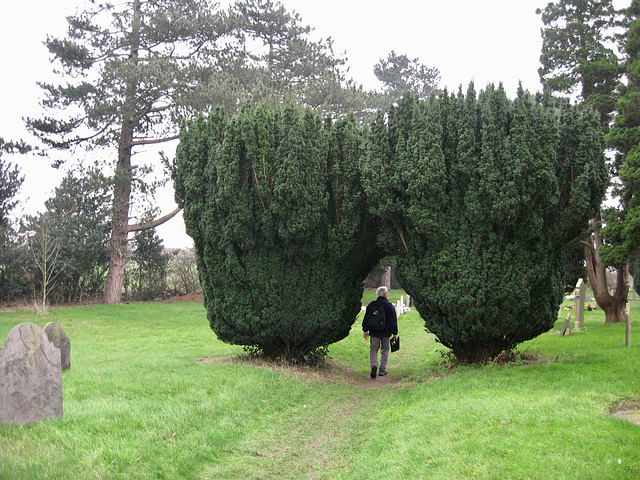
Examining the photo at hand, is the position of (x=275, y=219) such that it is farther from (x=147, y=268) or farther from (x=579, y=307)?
(x=147, y=268)

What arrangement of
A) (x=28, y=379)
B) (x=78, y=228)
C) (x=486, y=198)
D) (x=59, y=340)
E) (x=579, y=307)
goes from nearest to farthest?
(x=28, y=379) < (x=486, y=198) < (x=59, y=340) < (x=579, y=307) < (x=78, y=228)

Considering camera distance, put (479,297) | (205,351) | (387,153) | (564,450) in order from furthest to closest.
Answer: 1. (205,351)
2. (387,153)
3. (479,297)
4. (564,450)

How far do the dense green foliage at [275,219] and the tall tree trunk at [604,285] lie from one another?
1215 cm

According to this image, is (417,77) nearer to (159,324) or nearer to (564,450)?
(159,324)

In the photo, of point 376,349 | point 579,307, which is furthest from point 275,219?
point 579,307

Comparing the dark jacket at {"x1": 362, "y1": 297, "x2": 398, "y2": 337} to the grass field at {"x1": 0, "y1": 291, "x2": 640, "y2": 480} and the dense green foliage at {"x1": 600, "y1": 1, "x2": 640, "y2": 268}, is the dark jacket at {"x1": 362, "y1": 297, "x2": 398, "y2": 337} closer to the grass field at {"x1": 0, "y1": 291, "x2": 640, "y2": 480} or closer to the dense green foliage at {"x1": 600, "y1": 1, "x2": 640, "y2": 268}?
the grass field at {"x1": 0, "y1": 291, "x2": 640, "y2": 480}

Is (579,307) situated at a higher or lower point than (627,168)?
lower

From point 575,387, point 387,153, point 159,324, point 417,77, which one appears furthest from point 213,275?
point 417,77

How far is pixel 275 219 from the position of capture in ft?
32.7

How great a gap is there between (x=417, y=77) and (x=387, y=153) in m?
47.2

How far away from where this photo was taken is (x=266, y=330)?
10172 millimetres

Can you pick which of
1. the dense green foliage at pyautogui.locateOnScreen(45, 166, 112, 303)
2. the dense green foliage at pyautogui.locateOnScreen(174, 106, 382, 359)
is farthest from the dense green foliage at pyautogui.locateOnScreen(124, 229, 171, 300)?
the dense green foliage at pyautogui.locateOnScreen(174, 106, 382, 359)

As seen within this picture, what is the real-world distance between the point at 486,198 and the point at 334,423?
457 cm

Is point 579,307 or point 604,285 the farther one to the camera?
point 604,285
